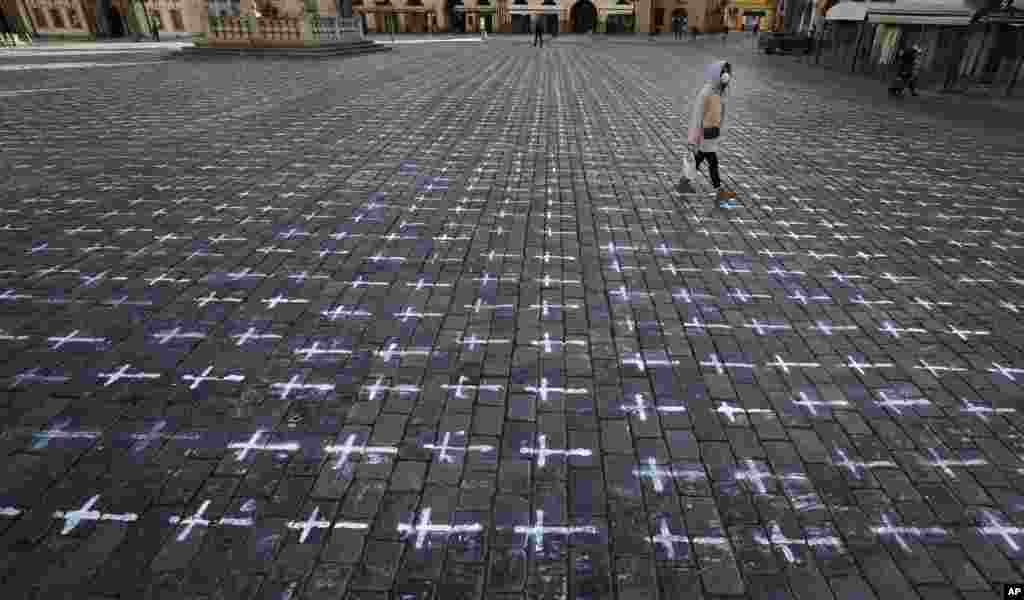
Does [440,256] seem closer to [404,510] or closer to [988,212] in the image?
[404,510]

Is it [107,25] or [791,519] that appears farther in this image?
[107,25]

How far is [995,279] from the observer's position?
231 inches

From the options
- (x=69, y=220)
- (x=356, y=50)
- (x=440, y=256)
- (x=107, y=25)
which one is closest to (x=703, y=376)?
(x=440, y=256)

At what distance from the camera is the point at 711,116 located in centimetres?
765

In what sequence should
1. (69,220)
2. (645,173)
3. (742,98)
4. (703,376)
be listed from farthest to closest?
(742,98) < (645,173) < (69,220) < (703,376)

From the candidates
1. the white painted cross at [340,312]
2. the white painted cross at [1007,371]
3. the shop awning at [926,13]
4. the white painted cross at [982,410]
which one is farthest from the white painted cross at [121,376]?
the shop awning at [926,13]

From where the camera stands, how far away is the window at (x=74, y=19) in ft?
153

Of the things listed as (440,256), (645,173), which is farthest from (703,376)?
(645,173)

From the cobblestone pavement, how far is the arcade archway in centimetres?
5326

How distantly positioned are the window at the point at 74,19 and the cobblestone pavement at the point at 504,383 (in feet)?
170

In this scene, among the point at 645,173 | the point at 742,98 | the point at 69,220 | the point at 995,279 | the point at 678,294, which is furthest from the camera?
the point at 742,98

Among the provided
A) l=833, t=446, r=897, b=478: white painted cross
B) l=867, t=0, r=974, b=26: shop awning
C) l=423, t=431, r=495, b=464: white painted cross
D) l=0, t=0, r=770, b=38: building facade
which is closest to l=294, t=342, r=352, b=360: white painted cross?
l=423, t=431, r=495, b=464: white painted cross

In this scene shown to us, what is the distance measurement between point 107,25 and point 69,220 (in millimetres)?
54803

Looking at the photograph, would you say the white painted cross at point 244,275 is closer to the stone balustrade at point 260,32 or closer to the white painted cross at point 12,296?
the white painted cross at point 12,296
